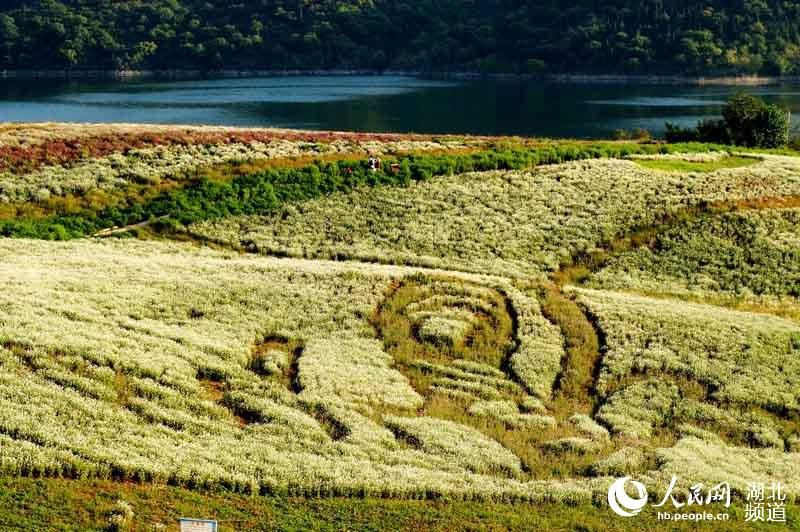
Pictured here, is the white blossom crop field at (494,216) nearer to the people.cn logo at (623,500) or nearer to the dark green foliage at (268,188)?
the dark green foliage at (268,188)

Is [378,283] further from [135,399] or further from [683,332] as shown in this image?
[135,399]

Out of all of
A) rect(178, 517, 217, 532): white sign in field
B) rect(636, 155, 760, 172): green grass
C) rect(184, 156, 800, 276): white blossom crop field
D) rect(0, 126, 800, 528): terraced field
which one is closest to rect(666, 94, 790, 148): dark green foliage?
rect(636, 155, 760, 172): green grass

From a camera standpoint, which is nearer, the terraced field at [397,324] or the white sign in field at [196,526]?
the white sign in field at [196,526]

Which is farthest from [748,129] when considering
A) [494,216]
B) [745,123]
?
[494,216]

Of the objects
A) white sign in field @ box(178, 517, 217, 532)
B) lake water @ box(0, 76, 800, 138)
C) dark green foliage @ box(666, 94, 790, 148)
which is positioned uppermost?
dark green foliage @ box(666, 94, 790, 148)

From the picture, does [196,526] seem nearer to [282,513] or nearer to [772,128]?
[282,513]

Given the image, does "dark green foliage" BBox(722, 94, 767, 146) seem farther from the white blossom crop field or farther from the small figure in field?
the small figure in field

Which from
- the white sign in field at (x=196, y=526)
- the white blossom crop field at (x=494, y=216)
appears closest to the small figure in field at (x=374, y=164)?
the white blossom crop field at (x=494, y=216)
